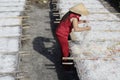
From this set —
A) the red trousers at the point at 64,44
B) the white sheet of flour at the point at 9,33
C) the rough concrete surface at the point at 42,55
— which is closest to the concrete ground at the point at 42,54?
the rough concrete surface at the point at 42,55

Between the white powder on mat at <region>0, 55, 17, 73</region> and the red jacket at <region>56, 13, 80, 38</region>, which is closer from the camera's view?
the white powder on mat at <region>0, 55, 17, 73</region>

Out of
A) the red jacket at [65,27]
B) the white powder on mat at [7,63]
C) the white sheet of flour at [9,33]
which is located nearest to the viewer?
the white powder on mat at [7,63]

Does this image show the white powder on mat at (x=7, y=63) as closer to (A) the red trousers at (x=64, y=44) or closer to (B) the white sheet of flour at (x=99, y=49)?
(A) the red trousers at (x=64, y=44)

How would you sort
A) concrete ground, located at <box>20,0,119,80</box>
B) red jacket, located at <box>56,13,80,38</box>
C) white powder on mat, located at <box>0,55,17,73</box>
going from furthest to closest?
concrete ground, located at <box>20,0,119,80</box>
red jacket, located at <box>56,13,80,38</box>
white powder on mat, located at <box>0,55,17,73</box>

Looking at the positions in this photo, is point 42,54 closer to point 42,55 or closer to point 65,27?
point 42,55

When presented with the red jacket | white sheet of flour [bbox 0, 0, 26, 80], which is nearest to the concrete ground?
white sheet of flour [bbox 0, 0, 26, 80]

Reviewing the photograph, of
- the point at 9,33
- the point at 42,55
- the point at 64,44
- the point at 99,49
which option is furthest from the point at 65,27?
the point at 9,33

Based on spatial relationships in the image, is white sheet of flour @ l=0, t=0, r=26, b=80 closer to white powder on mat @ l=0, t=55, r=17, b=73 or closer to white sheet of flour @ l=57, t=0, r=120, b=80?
white powder on mat @ l=0, t=55, r=17, b=73

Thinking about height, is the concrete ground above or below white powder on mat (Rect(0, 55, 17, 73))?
below

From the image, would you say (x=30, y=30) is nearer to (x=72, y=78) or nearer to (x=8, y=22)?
(x=8, y=22)

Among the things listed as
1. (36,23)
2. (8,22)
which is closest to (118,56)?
(8,22)

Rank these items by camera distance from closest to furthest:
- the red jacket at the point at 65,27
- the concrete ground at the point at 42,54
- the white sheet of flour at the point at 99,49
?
the white sheet of flour at the point at 99,49, the red jacket at the point at 65,27, the concrete ground at the point at 42,54

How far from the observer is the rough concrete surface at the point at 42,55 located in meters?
9.53

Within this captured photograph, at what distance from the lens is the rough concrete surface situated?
31.3 feet
